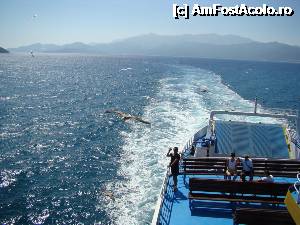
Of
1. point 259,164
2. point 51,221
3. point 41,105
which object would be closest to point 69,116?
point 41,105

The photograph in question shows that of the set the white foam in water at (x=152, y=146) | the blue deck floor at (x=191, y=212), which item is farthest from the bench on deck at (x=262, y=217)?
the white foam in water at (x=152, y=146)

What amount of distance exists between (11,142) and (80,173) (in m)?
13.5

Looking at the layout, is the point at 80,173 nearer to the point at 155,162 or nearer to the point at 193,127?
the point at 155,162

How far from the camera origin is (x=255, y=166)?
17453 mm

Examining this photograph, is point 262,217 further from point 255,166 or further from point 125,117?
point 125,117

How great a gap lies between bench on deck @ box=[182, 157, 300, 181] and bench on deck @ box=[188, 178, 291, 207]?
109 inches

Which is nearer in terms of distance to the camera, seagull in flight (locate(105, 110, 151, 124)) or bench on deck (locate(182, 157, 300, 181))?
bench on deck (locate(182, 157, 300, 181))

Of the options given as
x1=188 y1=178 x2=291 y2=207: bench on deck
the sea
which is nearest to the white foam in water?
the sea

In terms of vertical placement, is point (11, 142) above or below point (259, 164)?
below

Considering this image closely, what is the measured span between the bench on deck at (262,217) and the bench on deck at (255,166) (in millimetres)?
5821

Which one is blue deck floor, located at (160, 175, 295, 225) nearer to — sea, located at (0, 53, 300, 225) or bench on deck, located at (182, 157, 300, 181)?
bench on deck, located at (182, 157, 300, 181)

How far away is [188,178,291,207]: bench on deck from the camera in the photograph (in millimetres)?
13977

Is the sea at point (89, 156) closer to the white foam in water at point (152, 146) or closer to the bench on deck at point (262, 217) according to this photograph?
the white foam in water at point (152, 146)

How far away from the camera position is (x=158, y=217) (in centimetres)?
1295
